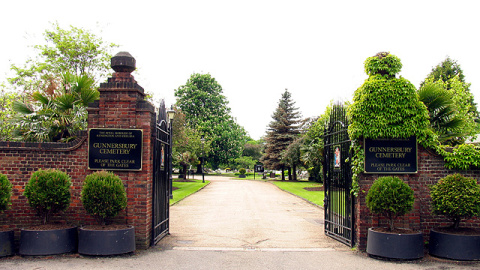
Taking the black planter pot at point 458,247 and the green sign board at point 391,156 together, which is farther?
the green sign board at point 391,156

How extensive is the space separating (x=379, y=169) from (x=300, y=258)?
259cm

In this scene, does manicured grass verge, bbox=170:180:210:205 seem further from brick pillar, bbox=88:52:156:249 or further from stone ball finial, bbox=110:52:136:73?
stone ball finial, bbox=110:52:136:73

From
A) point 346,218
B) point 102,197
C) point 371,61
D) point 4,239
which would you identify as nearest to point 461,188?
point 346,218

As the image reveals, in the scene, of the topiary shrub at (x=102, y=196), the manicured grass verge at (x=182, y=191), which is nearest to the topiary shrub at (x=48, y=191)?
the topiary shrub at (x=102, y=196)

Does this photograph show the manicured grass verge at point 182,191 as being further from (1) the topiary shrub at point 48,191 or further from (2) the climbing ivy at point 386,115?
(2) the climbing ivy at point 386,115

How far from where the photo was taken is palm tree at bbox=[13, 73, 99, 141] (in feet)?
32.9

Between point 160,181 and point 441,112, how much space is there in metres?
8.26

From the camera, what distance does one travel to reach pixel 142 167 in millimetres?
8297

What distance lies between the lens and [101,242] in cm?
746

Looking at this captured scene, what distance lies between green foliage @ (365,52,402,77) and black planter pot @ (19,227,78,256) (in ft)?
24.3

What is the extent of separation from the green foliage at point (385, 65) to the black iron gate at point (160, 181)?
502 cm

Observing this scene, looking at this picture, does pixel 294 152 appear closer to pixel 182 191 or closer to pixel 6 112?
pixel 182 191

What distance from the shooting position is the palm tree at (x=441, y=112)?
11.0 m

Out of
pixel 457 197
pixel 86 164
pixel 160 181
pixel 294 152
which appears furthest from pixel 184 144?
pixel 457 197
